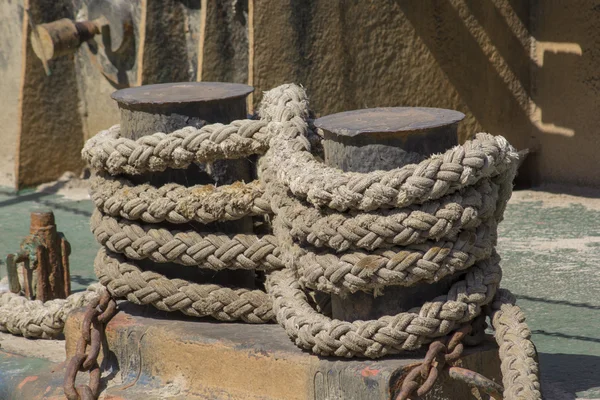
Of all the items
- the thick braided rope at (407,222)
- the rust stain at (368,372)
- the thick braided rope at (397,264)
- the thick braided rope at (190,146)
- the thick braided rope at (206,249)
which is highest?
the thick braided rope at (190,146)

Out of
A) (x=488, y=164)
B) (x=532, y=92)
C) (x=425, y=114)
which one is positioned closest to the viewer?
(x=488, y=164)

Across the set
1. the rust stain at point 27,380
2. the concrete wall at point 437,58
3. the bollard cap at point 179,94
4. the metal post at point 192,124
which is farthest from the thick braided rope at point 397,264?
the concrete wall at point 437,58

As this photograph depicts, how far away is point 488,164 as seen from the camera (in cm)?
211

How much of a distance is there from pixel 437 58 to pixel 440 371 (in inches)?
124

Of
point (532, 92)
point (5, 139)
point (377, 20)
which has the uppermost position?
point (377, 20)

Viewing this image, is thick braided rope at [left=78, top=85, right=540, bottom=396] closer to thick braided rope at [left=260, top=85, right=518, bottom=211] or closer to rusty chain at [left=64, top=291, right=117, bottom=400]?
thick braided rope at [left=260, top=85, right=518, bottom=211]

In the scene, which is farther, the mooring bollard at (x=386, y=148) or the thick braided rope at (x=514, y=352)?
the mooring bollard at (x=386, y=148)

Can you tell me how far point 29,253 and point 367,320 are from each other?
1617 millimetres

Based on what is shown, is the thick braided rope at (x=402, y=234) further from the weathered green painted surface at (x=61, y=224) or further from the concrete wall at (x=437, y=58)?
the concrete wall at (x=437, y=58)

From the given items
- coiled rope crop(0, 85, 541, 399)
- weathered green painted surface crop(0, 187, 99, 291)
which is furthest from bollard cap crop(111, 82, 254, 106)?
weathered green painted surface crop(0, 187, 99, 291)

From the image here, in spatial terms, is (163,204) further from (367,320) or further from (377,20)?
(377,20)

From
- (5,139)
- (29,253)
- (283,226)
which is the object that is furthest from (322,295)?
(5,139)

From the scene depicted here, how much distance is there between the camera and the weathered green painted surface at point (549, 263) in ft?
9.01

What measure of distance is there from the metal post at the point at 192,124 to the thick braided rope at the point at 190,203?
56 millimetres
